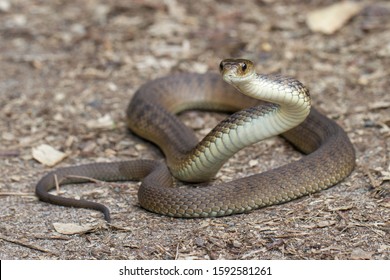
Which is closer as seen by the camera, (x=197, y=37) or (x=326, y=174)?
(x=326, y=174)

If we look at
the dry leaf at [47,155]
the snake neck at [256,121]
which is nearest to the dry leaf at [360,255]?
the snake neck at [256,121]

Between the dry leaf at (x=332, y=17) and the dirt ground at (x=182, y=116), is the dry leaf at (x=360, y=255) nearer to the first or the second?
the dirt ground at (x=182, y=116)

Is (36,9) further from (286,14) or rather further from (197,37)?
(286,14)

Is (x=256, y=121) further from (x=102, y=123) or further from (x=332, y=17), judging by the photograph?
(x=332, y=17)

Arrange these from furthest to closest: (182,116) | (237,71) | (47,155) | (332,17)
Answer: (332,17)
(182,116)
(47,155)
(237,71)

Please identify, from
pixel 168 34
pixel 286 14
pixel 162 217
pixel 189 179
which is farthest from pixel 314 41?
pixel 162 217

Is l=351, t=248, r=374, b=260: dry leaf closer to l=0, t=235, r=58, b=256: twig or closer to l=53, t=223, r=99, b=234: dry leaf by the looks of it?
l=53, t=223, r=99, b=234: dry leaf

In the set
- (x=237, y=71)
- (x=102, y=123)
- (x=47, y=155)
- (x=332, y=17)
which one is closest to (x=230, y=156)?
(x=237, y=71)
